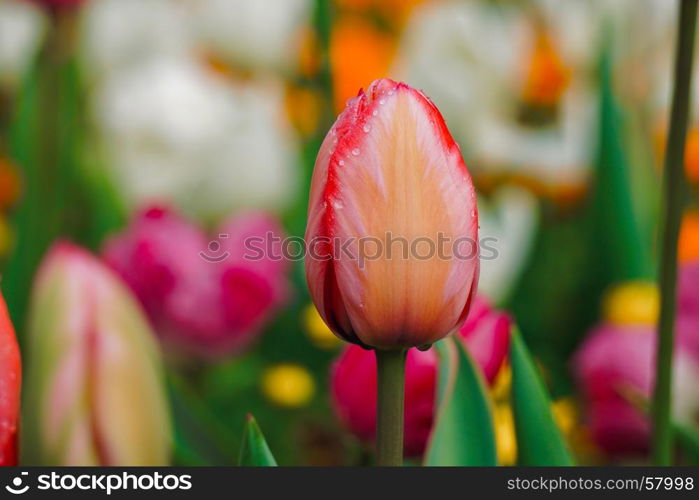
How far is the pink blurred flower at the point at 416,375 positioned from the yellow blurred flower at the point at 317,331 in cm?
33

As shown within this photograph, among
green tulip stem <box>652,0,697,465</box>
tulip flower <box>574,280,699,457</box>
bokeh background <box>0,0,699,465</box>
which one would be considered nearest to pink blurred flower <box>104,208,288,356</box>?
bokeh background <box>0,0,699,465</box>

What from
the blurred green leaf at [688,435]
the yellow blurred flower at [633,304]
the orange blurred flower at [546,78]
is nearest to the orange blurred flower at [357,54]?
the orange blurred flower at [546,78]

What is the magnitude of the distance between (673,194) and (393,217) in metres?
0.14

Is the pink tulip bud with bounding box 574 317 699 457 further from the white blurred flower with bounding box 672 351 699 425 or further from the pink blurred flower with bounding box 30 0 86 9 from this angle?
the pink blurred flower with bounding box 30 0 86 9

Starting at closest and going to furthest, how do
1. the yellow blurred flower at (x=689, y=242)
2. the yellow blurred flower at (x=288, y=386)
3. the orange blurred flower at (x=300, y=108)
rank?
the yellow blurred flower at (x=288, y=386) < the yellow blurred flower at (x=689, y=242) < the orange blurred flower at (x=300, y=108)

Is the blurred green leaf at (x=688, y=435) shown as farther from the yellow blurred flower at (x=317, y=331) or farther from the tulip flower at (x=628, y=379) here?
the yellow blurred flower at (x=317, y=331)

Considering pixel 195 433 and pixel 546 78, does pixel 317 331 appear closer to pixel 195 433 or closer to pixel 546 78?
pixel 195 433

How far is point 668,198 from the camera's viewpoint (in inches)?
15.1

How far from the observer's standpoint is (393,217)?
29cm

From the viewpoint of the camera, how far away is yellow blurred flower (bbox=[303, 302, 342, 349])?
30.9 inches

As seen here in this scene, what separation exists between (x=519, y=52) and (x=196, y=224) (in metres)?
0.42

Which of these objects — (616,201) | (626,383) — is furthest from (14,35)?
(626,383)

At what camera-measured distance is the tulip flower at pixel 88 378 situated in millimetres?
351

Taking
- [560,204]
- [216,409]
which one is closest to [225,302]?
[216,409]
